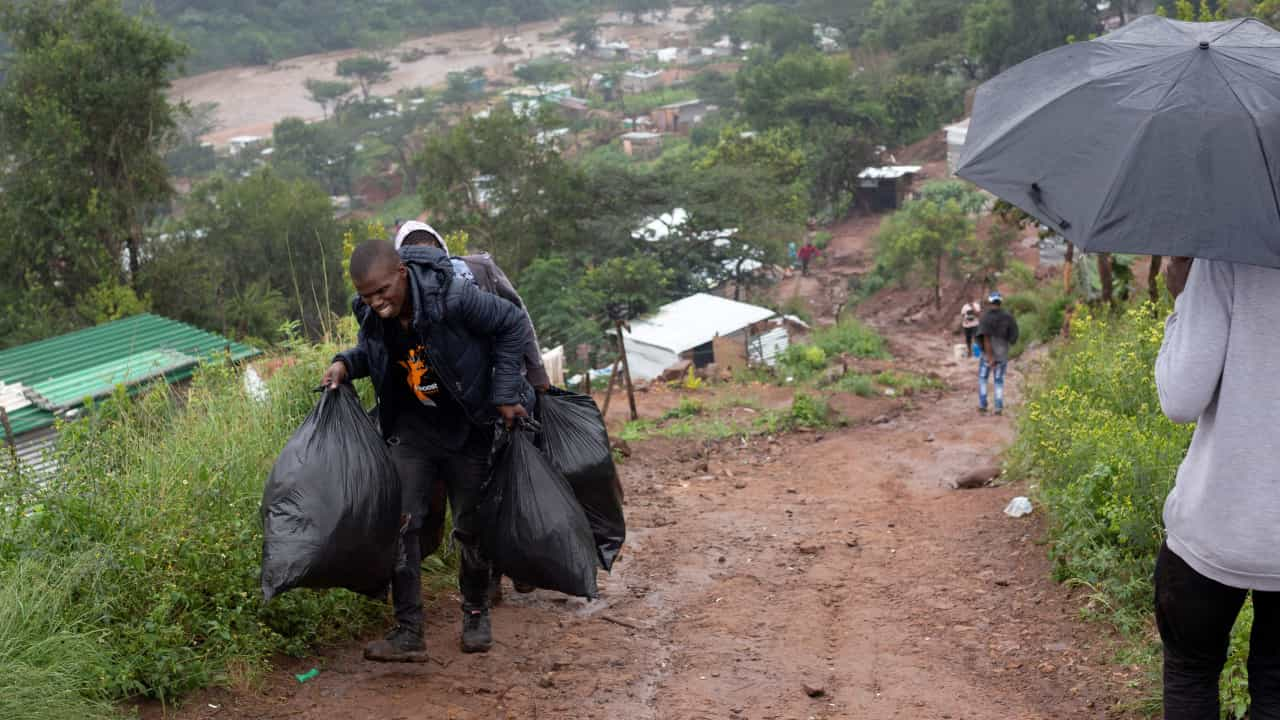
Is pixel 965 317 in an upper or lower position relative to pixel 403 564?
lower

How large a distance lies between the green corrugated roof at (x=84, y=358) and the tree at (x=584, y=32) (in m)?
66.7

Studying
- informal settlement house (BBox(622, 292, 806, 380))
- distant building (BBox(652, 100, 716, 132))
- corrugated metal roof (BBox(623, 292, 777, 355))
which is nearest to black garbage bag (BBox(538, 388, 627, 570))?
informal settlement house (BBox(622, 292, 806, 380))

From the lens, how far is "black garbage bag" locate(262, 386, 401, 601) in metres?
3.27

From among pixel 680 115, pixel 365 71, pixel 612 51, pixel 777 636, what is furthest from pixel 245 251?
pixel 612 51

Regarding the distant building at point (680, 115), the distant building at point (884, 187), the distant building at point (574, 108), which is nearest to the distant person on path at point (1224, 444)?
the distant building at point (884, 187)

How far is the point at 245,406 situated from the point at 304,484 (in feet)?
4.46

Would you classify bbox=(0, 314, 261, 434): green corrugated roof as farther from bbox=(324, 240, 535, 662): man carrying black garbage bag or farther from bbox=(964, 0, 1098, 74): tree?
bbox=(964, 0, 1098, 74): tree

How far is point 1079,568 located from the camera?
4.34 metres

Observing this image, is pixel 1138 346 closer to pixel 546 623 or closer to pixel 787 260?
pixel 546 623

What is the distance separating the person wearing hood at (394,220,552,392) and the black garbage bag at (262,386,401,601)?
20.7 inches

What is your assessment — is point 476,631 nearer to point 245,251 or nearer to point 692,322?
point 692,322

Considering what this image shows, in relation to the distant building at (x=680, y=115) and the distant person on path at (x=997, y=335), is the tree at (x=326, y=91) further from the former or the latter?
the distant person on path at (x=997, y=335)

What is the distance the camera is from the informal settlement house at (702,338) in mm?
19938

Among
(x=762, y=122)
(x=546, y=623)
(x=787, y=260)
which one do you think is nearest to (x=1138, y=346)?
(x=546, y=623)
